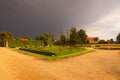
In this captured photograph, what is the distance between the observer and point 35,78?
34.0 ft

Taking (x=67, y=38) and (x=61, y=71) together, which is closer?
(x=61, y=71)

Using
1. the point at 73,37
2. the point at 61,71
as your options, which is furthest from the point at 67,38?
the point at 61,71

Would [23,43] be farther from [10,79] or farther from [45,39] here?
[10,79]

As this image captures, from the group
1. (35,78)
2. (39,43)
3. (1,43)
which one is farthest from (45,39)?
(35,78)

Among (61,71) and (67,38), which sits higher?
(67,38)

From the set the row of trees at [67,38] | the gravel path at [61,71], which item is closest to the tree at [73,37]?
Result: the row of trees at [67,38]

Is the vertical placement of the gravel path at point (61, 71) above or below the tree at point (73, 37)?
below

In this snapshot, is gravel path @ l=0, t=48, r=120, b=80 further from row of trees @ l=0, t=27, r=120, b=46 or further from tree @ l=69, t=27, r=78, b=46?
tree @ l=69, t=27, r=78, b=46

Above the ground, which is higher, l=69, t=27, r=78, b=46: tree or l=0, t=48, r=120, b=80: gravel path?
l=69, t=27, r=78, b=46: tree

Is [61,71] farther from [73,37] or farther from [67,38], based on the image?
[73,37]

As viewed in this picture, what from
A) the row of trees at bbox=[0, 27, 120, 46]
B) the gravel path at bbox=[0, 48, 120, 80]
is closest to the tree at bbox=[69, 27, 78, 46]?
the row of trees at bbox=[0, 27, 120, 46]

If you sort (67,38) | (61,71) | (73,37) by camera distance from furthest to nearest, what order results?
(73,37), (67,38), (61,71)

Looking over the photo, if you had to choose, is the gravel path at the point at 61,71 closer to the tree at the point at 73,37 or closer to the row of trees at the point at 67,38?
the row of trees at the point at 67,38

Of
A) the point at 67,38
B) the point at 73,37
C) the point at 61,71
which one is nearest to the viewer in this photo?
the point at 61,71
